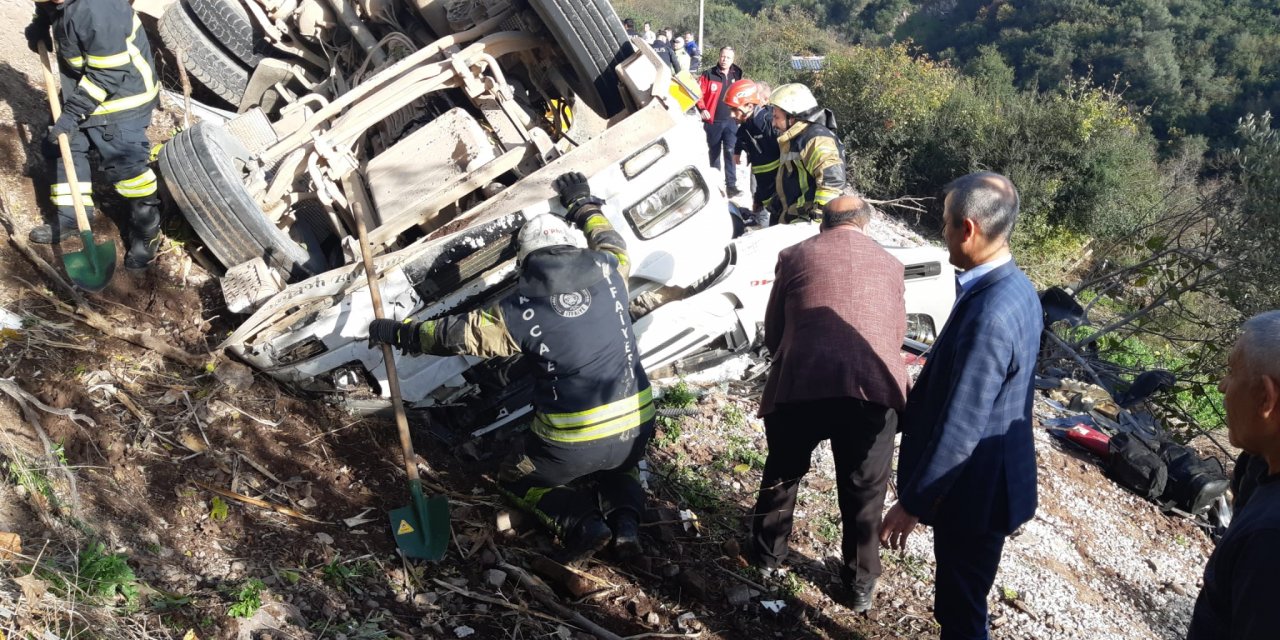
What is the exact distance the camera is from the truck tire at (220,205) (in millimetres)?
3801

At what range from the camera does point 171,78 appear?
18.6ft

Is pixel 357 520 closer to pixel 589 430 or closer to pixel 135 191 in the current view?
pixel 589 430

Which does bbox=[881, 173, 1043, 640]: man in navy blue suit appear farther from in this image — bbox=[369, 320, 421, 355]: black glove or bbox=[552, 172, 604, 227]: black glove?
bbox=[369, 320, 421, 355]: black glove

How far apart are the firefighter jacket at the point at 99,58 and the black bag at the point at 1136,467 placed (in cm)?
577

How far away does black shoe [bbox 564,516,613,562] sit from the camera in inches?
126

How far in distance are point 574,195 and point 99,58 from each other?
89.3 inches

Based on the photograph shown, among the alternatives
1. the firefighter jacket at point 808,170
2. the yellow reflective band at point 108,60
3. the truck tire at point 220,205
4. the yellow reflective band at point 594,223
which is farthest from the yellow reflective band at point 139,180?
the firefighter jacket at point 808,170

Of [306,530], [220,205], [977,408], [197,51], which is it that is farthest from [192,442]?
[197,51]

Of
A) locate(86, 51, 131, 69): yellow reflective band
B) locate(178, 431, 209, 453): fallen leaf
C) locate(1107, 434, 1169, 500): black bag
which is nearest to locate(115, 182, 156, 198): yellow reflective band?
locate(86, 51, 131, 69): yellow reflective band

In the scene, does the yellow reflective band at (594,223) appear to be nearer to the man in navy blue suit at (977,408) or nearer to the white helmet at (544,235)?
the white helmet at (544,235)

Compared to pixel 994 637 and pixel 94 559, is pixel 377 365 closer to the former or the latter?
pixel 94 559

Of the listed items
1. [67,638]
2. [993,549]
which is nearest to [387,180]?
[67,638]

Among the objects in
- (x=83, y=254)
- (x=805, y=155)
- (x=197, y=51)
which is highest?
(x=197, y=51)

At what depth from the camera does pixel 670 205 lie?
13.0 ft
